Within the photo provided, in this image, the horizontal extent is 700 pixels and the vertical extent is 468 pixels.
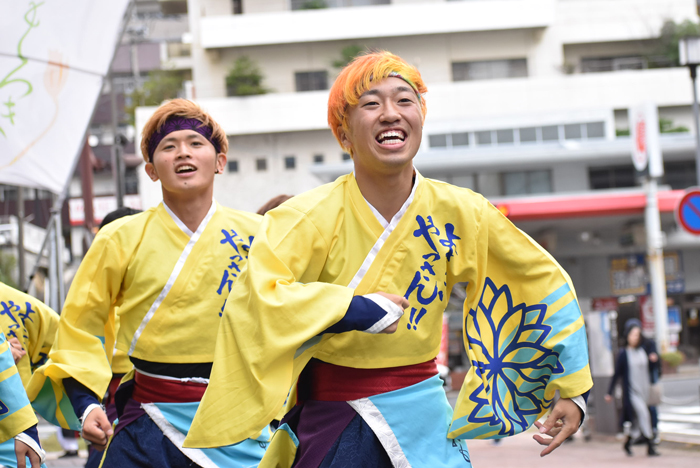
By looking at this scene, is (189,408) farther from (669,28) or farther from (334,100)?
(669,28)

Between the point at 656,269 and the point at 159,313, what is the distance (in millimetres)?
19950

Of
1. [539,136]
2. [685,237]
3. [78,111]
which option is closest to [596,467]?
[78,111]

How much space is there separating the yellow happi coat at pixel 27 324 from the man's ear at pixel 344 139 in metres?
2.69

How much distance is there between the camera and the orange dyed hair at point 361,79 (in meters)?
2.99

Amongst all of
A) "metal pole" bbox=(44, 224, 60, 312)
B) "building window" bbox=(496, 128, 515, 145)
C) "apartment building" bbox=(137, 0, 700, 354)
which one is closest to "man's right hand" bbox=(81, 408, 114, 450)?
"metal pole" bbox=(44, 224, 60, 312)

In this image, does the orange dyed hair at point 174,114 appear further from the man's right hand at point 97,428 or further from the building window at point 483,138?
the building window at point 483,138

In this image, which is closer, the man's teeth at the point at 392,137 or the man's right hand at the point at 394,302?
the man's right hand at the point at 394,302

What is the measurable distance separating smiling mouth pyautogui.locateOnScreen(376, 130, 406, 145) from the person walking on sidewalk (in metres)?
8.94

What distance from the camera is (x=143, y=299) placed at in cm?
388

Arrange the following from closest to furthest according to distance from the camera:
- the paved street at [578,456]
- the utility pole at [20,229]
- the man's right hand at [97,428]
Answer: the man's right hand at [97,428], the paved street at [578,456], the utility pole at [20,229]

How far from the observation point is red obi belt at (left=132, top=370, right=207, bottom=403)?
12.5ft

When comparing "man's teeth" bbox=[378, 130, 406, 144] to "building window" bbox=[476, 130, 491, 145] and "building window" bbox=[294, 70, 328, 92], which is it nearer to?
"building window" bbox=[476, 130, 491, 145]

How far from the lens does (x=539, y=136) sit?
98.1 ft

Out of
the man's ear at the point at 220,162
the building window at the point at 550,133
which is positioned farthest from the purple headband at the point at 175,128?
the building window at the point at 550,133
